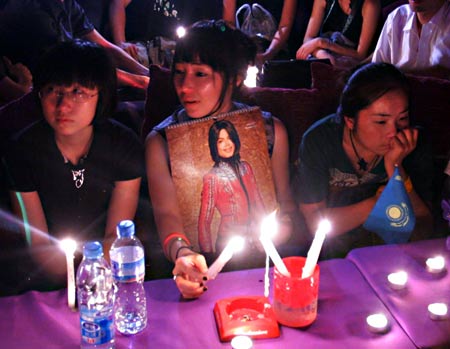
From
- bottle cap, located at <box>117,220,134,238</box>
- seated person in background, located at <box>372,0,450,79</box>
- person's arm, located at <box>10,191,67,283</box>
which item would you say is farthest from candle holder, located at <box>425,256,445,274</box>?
seated person in background, located at <box>372,0,450,79</box>

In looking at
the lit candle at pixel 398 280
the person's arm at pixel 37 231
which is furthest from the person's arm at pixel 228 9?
the lit candle at pixel 398 280

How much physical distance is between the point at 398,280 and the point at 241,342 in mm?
482

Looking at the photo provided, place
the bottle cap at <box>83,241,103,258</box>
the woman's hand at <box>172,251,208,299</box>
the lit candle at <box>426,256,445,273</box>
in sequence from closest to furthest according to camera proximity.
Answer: the bottle cap at <box>83,241,103,258</box>
the woman's hand at <box>172,251,208,299</box>
the lit candle at <box>426,256,445,273</box>

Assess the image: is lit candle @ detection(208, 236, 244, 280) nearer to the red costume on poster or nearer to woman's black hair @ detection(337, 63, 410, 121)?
the red costume on poster

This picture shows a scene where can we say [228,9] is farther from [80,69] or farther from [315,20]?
[80,69]

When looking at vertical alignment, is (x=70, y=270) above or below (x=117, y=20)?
below

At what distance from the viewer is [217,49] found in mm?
1870

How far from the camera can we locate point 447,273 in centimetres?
147

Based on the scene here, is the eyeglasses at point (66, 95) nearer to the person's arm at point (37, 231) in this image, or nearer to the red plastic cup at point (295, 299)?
the person's arm at point (37, 231)

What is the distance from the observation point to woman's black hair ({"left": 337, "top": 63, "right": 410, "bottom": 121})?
1.87 m

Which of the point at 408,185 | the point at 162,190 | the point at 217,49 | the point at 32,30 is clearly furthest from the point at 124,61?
the point at 408,185

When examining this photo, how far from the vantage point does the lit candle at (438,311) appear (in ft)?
4.16

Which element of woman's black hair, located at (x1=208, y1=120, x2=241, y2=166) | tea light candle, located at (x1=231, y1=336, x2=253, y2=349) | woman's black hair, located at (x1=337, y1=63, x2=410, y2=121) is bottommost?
tea light candle, located at (x1=231, y1=336, x2=253, y2=349)

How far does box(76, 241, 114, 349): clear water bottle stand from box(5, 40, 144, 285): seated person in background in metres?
0.45
